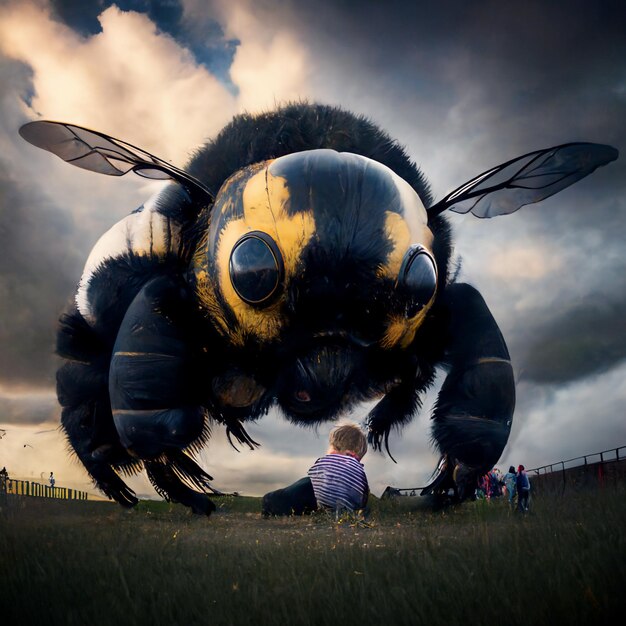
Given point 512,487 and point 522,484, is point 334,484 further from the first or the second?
point 512,487

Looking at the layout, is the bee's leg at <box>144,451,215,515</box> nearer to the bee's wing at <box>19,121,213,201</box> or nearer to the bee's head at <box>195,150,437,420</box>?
the bee's head at <box>195,150,437,420</box>

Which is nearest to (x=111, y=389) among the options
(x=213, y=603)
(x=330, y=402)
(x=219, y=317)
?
(x=219, y=317)

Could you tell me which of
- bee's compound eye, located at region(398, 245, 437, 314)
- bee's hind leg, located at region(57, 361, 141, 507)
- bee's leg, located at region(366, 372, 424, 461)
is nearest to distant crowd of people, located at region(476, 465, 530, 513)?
bee's leg, located at region(366, 372, 424, 461)

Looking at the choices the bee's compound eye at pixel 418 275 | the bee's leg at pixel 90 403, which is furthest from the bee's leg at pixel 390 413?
the bee's leg at pixel 90 403

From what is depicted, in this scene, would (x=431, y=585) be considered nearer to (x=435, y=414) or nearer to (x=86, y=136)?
(x=435, y=414)

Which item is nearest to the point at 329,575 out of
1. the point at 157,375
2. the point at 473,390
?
the point at 157,375

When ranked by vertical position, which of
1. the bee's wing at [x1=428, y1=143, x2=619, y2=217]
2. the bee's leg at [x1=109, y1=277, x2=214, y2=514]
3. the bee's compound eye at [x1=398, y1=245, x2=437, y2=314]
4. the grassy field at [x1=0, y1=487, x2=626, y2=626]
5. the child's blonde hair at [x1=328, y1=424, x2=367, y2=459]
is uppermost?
the bee's wing at [x1=428, y1=143, x2=619, y2=217]
